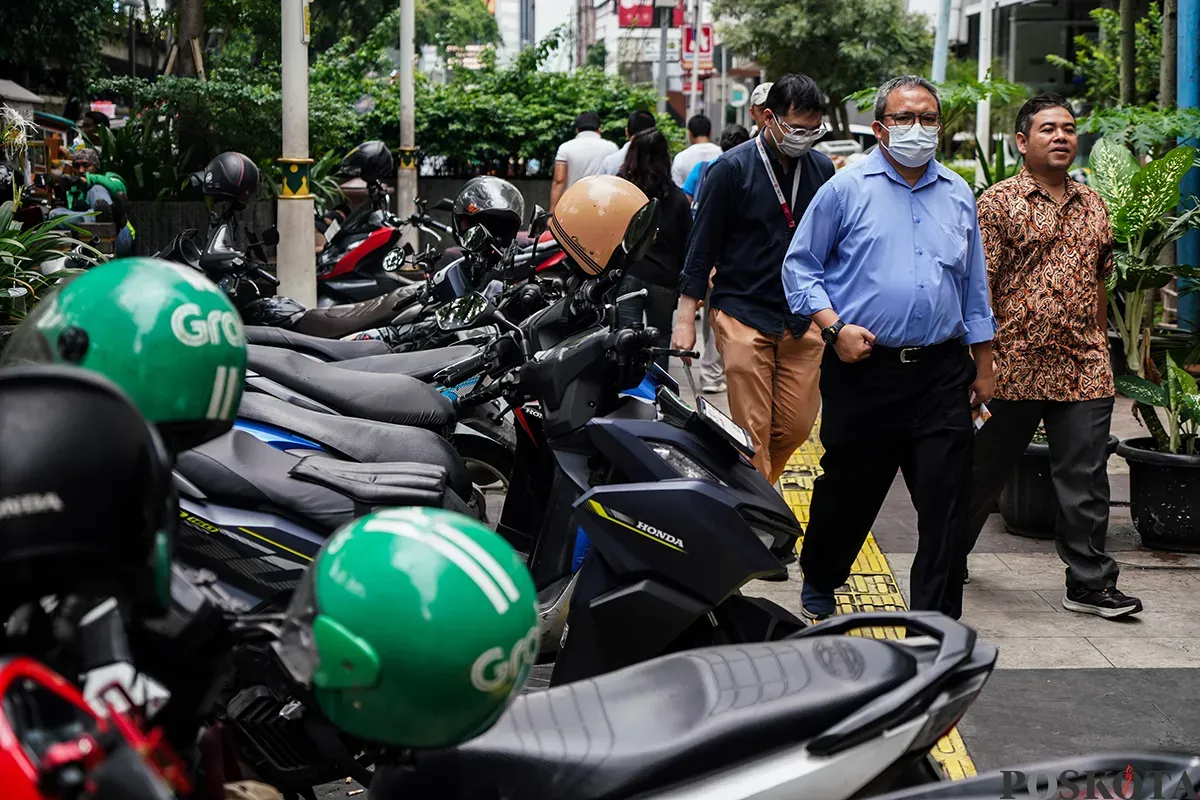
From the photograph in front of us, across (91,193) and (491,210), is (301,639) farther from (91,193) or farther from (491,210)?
(91,193)

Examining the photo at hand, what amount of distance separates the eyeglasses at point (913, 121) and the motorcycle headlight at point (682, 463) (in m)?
1.50

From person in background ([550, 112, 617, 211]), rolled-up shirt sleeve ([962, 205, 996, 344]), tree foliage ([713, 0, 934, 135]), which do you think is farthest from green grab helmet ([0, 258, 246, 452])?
tree foliage ([713, 0, 934, 135])

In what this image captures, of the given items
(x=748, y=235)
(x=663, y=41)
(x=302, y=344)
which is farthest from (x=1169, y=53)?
(x=663, y=41)

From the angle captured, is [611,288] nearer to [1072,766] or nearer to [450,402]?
[450,402]

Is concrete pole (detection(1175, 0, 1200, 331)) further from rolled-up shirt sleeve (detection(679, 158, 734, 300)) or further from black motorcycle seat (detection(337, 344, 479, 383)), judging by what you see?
black motorcycle seat (detection(337, 344, 479, 383))

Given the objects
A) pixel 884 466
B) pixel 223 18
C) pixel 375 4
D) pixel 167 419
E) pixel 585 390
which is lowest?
pixel 884 466

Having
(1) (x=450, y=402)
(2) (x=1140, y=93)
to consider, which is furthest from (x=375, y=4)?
(1) (x=450, y=402)

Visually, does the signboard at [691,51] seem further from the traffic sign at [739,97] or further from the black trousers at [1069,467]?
the black trousers at [1069,467]

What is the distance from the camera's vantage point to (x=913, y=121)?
4.80 meters

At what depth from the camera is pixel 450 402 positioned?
540 cm

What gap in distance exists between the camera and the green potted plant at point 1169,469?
20.4 ft

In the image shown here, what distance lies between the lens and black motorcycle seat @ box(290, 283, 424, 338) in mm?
8023

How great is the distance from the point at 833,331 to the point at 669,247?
11.9ft

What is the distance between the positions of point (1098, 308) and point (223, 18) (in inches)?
681
